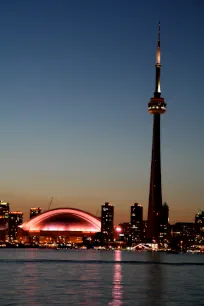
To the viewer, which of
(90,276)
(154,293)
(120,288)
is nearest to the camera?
(154,293)

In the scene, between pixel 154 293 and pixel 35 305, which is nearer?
pixel 35 305

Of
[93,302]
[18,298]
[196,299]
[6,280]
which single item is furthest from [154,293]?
[6,280]

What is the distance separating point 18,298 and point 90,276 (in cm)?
2564

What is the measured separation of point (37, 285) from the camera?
58.5 meters

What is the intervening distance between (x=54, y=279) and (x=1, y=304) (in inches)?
904

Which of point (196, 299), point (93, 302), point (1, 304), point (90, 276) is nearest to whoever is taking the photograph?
point (1, 304)

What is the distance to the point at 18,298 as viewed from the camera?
4716 cm

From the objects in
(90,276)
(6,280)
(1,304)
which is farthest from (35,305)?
(90,276)

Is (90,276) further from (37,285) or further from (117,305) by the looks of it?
(117,305)

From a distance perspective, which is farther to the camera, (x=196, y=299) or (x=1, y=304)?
(x=196, y=299)

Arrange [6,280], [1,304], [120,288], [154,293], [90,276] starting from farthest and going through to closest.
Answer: [90,276] → [6,280] → [120,288] → [154,293] → [1,304]

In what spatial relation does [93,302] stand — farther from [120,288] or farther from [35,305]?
[120,288]

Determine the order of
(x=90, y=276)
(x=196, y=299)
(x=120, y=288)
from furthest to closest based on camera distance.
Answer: (x=90, y=276) < (x=120, y=288) < (x=196, y=299)

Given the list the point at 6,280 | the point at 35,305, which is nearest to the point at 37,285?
the point at 6,280
